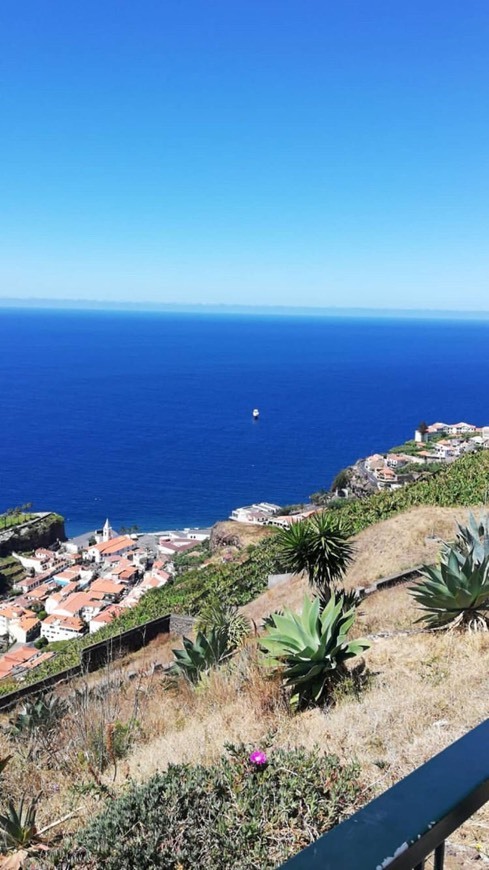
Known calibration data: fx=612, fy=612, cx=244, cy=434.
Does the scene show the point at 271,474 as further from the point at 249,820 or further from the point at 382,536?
the point at 249,820

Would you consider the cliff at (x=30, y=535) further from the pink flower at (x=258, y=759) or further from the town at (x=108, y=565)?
the pink flower at (x=258, y=759)

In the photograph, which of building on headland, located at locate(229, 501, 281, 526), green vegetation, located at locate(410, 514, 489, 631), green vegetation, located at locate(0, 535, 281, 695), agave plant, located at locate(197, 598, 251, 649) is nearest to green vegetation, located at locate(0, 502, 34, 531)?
building on headland, located at locate(229, 501, 281, 526)

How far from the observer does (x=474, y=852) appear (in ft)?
9.87

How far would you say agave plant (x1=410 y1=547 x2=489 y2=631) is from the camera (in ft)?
22.3

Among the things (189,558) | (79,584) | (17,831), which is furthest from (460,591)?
(79,584)

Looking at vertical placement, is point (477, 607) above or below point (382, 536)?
above

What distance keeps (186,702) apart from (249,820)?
385cm

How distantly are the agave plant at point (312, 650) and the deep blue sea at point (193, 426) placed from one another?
2130 inches

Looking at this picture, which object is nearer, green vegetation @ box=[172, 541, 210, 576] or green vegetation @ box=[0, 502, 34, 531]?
green vegetation @ box=[172, 541, 210, 576]

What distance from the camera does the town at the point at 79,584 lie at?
3272 centimetres

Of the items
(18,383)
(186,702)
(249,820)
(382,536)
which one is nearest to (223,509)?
(382,536)

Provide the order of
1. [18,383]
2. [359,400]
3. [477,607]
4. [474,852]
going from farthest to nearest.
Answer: [18,383]
[359,400]
[477,607]
[474,852]

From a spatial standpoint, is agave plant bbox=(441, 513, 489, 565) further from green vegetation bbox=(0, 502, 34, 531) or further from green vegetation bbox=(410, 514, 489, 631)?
green vegetation bbox=(0, 502, 34, 531)

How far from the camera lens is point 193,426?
9619cm
